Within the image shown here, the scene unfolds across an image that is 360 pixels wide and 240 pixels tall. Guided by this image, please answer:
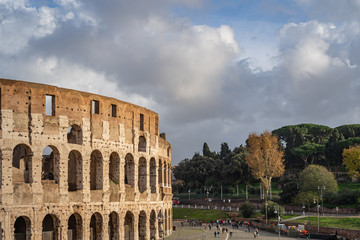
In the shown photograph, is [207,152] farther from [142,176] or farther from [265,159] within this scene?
[142,176]

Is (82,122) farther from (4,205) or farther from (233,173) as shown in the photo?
(233,173)

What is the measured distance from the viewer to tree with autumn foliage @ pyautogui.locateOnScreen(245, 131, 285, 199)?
71812 mm

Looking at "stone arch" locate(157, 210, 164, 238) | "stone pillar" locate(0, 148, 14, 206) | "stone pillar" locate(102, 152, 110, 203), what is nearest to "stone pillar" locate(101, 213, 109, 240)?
"stone pillar" locate(102, 152, 110, 203)

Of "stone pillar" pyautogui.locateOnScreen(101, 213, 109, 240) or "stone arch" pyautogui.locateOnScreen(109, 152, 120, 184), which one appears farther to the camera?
"stone arch" pyautogui.locateOnScreen(109, 152, 120, 184)

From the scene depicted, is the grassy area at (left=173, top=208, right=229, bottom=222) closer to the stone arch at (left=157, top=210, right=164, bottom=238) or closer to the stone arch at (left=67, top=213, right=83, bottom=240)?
the stone arch at (left=157, top=210, right=164, bottom=238)

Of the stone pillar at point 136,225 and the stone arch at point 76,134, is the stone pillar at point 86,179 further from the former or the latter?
the stone pillar at point 136,225

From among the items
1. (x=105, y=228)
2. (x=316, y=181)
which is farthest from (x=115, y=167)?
(x=316, y=181)

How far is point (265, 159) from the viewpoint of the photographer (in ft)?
240

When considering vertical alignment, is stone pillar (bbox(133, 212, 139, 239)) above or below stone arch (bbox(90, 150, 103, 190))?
below

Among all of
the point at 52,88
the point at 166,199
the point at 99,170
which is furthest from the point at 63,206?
the point at 166,199

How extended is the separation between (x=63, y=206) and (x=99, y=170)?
16.7ft

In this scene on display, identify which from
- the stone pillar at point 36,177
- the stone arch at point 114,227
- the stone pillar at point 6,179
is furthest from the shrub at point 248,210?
the stone pillar at point 6,179

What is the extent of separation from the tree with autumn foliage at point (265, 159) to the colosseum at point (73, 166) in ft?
97.9

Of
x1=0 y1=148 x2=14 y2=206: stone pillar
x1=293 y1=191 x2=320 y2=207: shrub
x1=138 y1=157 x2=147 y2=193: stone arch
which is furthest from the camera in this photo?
x1=293 y1=191 x2=320 y2=207: shrub
